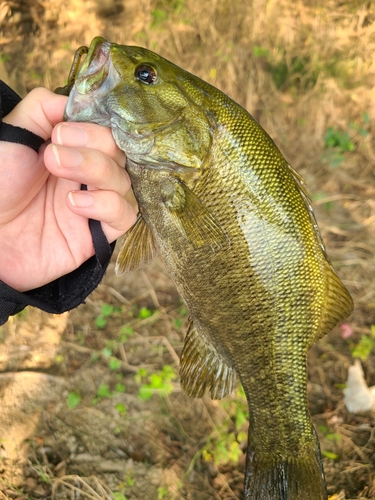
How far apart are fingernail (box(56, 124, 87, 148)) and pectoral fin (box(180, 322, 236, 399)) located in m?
1.00

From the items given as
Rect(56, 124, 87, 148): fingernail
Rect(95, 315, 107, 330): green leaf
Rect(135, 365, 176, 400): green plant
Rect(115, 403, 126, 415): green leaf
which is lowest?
Rect(115, 403, 126, 415): green leaf

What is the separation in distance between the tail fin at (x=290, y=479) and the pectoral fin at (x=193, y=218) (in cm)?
104

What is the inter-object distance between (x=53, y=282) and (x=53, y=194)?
0.42 metres

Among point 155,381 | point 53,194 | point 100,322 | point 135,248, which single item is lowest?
point 155,381

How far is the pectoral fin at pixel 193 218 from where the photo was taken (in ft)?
4.93

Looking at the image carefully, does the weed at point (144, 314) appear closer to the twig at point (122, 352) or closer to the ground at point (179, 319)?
the ground at point (179, 319)

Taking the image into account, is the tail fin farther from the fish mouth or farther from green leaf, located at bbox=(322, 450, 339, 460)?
the fish mouth

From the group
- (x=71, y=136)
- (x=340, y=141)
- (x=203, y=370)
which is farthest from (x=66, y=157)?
(x=340, y=141)

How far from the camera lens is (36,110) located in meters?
1.52

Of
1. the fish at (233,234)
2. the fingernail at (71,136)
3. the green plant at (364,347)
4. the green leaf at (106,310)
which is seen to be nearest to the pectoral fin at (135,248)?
the fish at (233,234)

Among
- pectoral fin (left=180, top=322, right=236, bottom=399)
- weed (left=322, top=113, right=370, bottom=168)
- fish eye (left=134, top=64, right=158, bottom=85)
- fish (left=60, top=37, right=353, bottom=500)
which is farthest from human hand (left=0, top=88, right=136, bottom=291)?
weed (left=322, top=113, right=370, bottom=168)

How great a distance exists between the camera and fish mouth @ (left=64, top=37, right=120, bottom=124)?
1355mm

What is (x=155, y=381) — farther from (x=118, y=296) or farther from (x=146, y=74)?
(x=146, y=74)

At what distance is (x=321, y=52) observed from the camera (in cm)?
374
